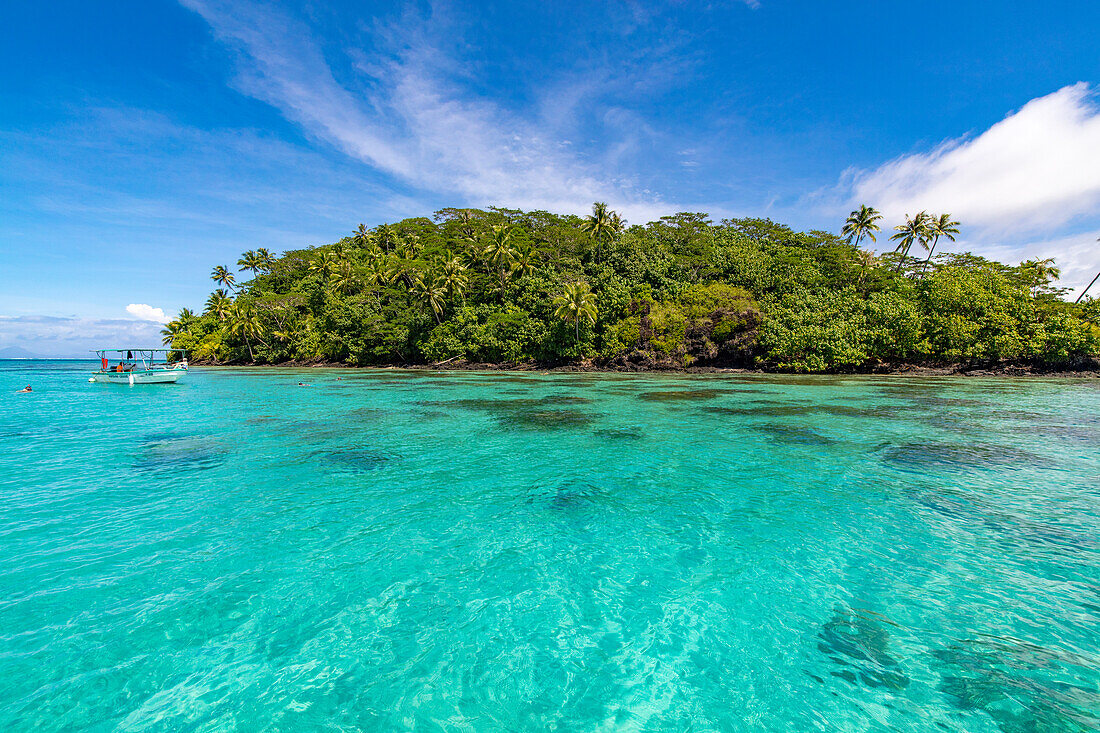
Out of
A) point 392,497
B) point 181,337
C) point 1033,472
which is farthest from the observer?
point 181,337

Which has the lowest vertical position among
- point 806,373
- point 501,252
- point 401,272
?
point 806,373

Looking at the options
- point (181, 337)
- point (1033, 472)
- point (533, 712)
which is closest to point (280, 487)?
point (533, 712)

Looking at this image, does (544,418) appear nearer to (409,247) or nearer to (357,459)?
(357,459)

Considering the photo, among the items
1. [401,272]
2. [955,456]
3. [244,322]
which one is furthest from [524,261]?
[955,456]

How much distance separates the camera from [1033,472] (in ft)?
36.1

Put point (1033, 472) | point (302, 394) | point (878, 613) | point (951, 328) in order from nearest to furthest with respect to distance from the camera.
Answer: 1. point (878, 613)
2. point (1033, 472)
3. point (302, 394)
4. point (951, 328)

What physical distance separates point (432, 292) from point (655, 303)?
31.0 metres

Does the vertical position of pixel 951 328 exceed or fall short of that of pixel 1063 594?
it exceeds it

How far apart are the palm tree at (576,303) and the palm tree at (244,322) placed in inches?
2207

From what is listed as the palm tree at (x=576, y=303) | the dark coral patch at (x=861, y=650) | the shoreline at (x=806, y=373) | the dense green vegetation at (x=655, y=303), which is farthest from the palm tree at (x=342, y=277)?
the dark coral patch at (x=861, y=650)

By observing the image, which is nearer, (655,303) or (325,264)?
(655,303)

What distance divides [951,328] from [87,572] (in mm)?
62182

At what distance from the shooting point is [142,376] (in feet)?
128

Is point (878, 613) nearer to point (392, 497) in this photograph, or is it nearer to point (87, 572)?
point (392, 497)
